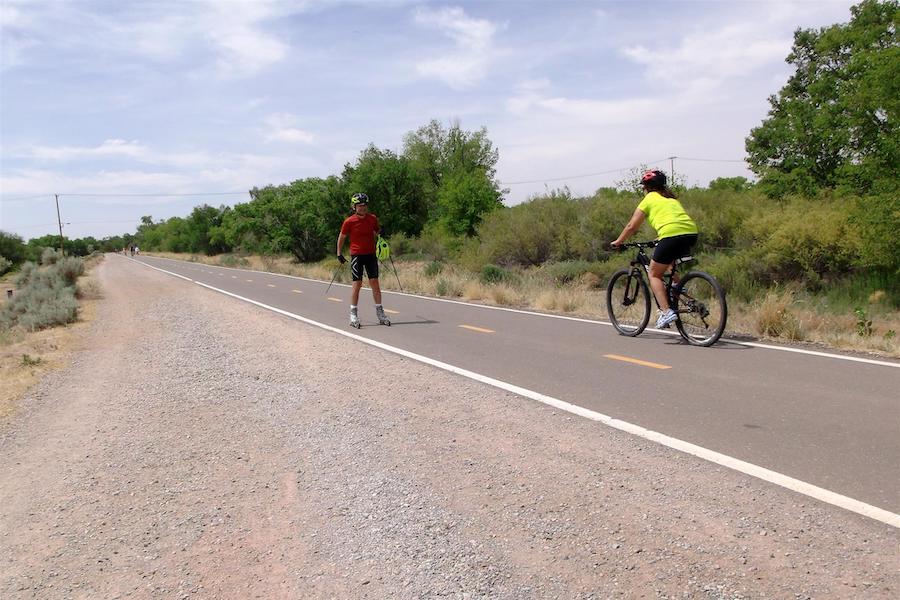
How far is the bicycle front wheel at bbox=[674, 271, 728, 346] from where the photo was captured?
802 centimetres

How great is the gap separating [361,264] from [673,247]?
5408 mm

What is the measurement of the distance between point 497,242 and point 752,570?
2406 cm

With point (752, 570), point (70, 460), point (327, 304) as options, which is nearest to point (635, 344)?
point (752, 570)

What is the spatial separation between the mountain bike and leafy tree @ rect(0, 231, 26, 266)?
295 ft

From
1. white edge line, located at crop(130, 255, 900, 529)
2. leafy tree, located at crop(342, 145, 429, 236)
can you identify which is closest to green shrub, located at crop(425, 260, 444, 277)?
white edge line, located at crop(130, 255, 900, 529)

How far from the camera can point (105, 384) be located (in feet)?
26.6

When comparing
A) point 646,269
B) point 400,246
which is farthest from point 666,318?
point 400,246

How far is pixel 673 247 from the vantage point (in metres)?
8.09

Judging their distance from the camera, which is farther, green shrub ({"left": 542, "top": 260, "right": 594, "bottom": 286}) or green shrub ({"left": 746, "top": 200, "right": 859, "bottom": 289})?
green shrub ({"left": 542, "top": 260, "right": 594, "bottom": 286})

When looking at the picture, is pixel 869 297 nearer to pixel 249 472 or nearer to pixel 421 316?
pixel 421 316

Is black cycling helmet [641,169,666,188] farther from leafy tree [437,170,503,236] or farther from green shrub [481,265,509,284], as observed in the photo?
leafy tree [437,170,503,236]

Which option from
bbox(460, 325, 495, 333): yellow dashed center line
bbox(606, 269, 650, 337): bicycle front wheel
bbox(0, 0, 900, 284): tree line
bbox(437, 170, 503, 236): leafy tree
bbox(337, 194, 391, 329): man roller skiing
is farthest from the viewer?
bbox(437, 170, 503, 236): leafy tree

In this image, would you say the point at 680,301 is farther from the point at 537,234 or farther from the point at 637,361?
the point at 537,234

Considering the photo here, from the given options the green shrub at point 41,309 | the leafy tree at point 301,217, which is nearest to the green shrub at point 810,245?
the green shrub at point 41,309
